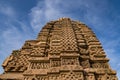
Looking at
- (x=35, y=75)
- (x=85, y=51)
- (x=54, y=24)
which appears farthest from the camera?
(x=54, y=24)

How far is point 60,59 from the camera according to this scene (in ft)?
27.4

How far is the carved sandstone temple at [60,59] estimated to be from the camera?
767 centimetres

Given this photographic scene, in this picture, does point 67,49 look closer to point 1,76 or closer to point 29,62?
point 29,62

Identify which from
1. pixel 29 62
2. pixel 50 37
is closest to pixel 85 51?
pixel 50 37

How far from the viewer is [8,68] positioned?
8570 millimetres

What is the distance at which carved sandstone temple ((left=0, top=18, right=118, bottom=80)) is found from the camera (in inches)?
302

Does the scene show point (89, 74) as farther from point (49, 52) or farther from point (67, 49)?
point (49, 52)

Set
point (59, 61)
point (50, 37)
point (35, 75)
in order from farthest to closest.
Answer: point (50, 37)
point (59, 61)
point (35, 75)

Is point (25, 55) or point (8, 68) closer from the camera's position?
point (8, 68)

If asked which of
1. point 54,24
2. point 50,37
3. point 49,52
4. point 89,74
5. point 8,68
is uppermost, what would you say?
point 54,24

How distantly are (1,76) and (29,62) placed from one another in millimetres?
1464

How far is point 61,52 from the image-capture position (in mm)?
8484

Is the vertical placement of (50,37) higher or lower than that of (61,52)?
higher

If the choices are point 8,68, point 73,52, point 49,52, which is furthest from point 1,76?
point 73,52
